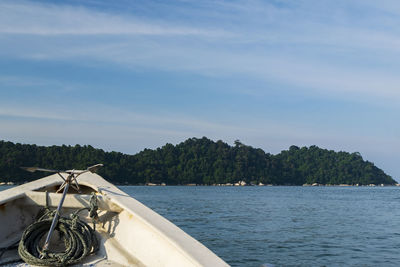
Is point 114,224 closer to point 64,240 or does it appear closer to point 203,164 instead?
point 64,240

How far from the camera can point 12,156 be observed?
10212cm

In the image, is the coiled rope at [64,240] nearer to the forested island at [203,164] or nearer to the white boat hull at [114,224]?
the white boat hull at [114,224]

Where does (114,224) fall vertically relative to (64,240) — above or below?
above

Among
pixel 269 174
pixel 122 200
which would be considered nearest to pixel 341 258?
pixel 122 200

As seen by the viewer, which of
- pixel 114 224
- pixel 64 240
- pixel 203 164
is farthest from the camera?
pixel 203 164

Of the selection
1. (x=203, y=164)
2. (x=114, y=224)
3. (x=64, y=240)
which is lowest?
(x=64, y=240)

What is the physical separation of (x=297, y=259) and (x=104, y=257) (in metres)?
9.42

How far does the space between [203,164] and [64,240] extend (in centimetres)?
14450

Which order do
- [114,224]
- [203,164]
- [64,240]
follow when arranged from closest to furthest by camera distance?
[64,240], [114,224], [203,164]

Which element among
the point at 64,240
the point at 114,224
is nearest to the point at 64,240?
the point at 64,240

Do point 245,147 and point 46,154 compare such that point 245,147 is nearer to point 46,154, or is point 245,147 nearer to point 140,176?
point 140,176

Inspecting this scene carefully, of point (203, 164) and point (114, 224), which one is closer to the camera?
point (114, 224)

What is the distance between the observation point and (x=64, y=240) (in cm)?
475

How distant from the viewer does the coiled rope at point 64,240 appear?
14.2 ft
